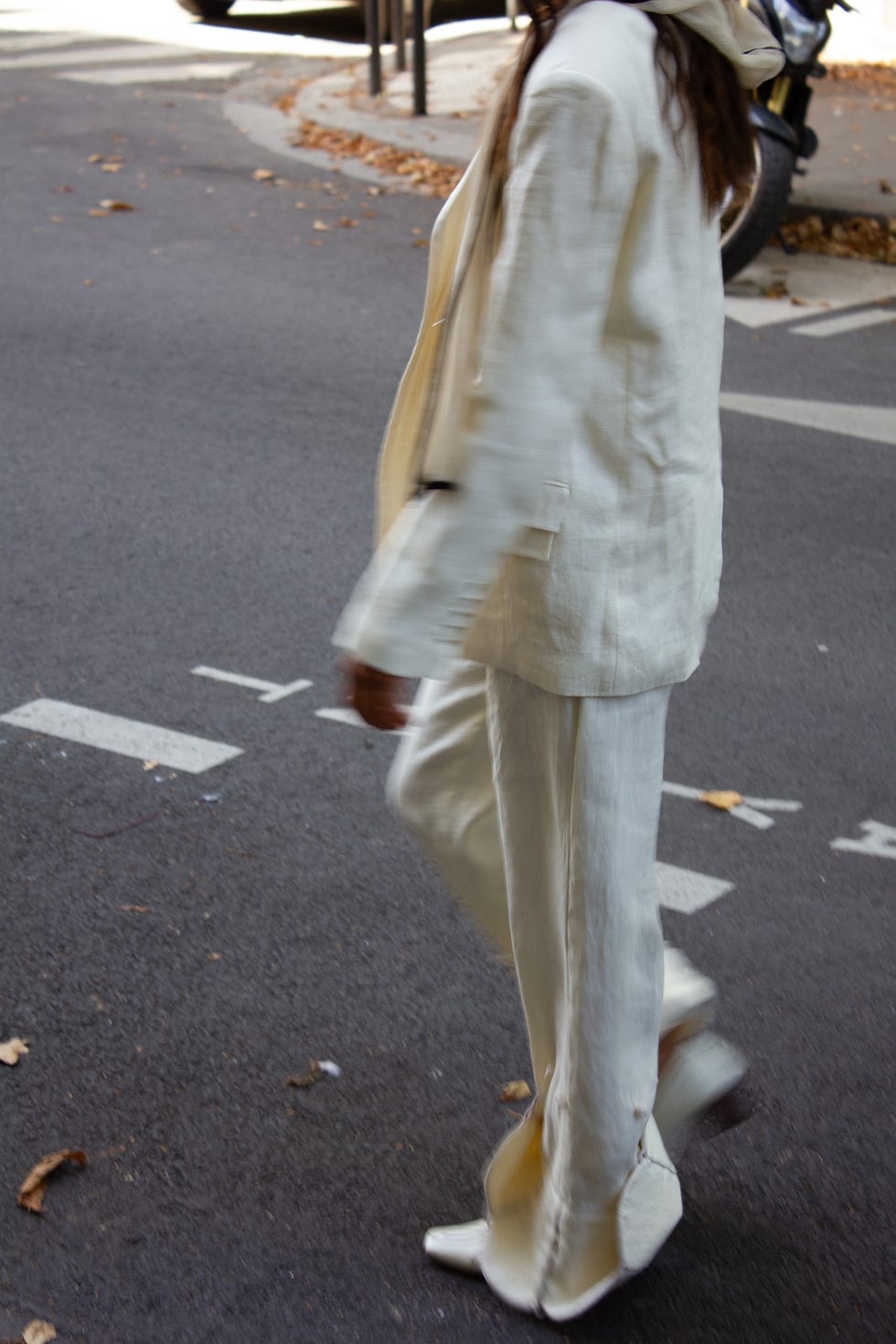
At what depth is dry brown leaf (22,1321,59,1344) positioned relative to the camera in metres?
2.44

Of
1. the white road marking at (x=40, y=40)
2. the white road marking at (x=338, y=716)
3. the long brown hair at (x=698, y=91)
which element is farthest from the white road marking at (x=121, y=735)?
the white road marking at (x=40, y=40)

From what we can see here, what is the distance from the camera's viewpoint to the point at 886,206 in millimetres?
10469

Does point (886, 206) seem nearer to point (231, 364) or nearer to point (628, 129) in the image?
point (231, 364)

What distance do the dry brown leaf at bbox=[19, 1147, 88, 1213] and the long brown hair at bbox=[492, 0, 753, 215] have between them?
1820 mm

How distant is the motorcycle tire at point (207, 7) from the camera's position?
64.7 feet

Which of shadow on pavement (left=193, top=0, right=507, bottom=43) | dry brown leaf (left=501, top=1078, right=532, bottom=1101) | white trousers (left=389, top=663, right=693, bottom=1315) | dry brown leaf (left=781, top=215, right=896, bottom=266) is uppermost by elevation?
white trousers (left=389, top=663, right=693, bottom=1315)

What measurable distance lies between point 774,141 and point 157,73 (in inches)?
357

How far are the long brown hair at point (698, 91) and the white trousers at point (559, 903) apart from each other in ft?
2.22

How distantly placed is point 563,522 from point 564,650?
0.17 m

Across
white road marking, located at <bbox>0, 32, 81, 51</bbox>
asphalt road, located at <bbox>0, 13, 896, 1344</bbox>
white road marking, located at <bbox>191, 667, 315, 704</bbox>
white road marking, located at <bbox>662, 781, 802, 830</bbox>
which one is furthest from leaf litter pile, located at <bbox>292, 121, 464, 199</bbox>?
white road marking, located at <bbox>662, 781, 802, 830</bbox>

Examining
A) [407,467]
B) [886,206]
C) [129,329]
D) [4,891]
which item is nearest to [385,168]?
[886,206]

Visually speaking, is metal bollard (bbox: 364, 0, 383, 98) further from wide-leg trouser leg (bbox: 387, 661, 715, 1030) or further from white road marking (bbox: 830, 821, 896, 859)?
wide-leg trouser leg (bbox: 387, 661, 715, 1030)

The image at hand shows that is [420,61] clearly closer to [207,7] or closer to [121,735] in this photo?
[207,7]

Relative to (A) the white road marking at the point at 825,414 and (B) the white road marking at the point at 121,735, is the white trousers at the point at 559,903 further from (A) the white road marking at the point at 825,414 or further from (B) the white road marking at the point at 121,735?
(A) the white road marking at the point at 825,414
